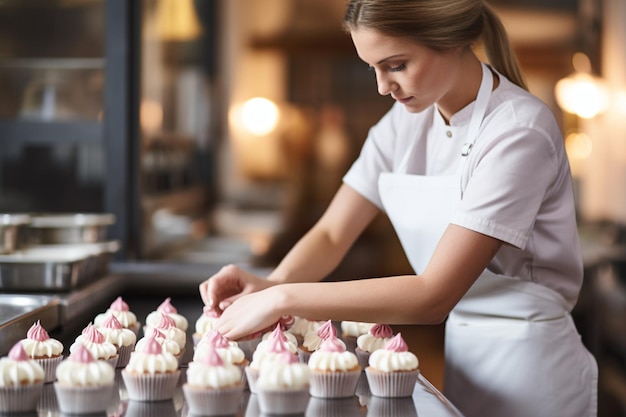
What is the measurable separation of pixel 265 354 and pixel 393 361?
8.5 inches

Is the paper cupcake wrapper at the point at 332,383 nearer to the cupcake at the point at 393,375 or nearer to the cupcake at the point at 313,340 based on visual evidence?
the cupcake at the point at 393,375

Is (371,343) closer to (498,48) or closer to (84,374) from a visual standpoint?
(84,374)

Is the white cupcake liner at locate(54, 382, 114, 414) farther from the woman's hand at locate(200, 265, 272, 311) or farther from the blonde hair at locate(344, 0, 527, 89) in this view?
the blonde hair at locate(344, 0, 527, 89)

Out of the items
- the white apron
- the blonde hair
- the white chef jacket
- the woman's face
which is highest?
the blonde hair

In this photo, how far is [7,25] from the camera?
321cm

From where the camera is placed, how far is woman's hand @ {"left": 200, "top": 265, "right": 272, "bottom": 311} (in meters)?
1.83

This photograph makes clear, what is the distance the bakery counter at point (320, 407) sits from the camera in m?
1.33

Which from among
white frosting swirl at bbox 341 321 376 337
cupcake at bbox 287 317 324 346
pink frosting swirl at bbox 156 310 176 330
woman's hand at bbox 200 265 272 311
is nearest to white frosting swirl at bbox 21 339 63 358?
pink frosting swirl at bbox 156 310 176 330

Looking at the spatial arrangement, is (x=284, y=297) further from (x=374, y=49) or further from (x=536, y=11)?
(x=536, y=11)

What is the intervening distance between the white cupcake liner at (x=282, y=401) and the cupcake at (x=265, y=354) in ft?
0.28

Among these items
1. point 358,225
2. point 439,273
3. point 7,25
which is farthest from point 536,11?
point 439,273

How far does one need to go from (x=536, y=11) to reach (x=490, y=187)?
6520 millimetres

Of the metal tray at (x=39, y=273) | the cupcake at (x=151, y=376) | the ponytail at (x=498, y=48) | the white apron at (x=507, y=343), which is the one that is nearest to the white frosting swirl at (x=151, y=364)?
the cupcake at (x=151, y=376)

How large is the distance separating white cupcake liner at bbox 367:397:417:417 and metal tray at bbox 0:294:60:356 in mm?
725
